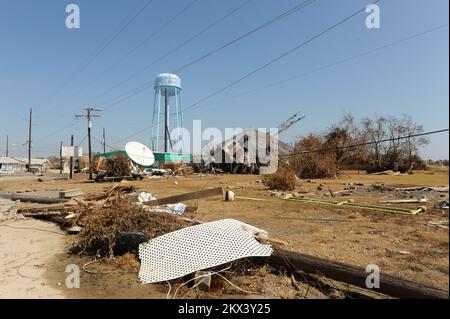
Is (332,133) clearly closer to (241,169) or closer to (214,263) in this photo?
(241,169)

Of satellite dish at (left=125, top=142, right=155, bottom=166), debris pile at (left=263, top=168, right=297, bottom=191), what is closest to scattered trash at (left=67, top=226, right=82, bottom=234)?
debris pile at (left=263, top=168, right=297, bottom=191)

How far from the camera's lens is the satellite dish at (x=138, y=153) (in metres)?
31.7

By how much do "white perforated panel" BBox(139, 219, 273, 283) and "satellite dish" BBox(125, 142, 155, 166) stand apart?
2678cm

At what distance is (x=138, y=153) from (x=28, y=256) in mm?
27175

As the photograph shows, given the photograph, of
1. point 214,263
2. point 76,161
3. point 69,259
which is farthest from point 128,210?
point 76,161

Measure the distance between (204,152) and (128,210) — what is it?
37.7 meters

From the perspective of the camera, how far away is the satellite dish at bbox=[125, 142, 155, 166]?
31.7m

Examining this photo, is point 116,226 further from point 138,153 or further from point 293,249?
point 138,153

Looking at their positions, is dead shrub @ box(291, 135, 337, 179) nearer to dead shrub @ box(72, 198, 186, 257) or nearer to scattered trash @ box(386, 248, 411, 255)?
scattered trash @ box(386, 248, 411, 255)

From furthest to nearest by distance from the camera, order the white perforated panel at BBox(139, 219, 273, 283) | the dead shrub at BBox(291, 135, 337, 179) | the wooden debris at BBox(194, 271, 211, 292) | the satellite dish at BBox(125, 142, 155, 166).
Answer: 1. the satellite dish at BBox(125, 142, 155, 166)
2. the dead shrub at BBox(291, 135, 337, 179)
3. the white perforated panel at BBox(139, 219, 273, 283)
4. the wooden debris at BBox(194, 271, 211, 292)

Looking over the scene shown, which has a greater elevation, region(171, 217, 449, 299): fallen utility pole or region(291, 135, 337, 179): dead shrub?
region(291, 135, 337, 179): dead shrub

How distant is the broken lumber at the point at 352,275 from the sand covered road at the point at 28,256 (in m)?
3.33

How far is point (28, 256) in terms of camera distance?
6656mm

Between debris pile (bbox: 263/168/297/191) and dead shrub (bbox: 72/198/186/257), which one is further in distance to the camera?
debris pile (bbox: 263/168/297/191)
